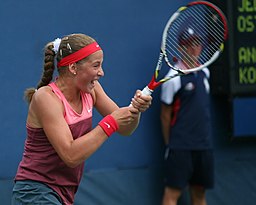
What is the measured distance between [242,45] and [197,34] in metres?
0.61

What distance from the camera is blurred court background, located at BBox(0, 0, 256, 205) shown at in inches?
205

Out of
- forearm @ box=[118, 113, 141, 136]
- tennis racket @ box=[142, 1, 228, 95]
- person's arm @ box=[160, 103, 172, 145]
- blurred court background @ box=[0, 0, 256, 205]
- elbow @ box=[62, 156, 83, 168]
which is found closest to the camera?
elbow @ box=[62, 156, 83, 168]

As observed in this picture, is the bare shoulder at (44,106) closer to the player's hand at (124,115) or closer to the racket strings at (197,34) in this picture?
the player's hand at (124,115)

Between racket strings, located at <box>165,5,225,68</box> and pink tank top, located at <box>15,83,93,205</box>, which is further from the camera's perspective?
racket strings, located at <box>165,5,225,68</box>

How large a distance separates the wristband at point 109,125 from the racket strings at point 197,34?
138 cm

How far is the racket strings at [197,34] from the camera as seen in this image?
4.85 m

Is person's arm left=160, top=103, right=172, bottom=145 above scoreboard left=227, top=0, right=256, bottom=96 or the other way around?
the other way around

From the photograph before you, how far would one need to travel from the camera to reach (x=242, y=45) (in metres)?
5.65

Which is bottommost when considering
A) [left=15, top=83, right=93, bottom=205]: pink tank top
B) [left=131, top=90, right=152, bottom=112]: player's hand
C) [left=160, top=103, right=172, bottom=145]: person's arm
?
[left=160, top=103, right=172, bottom=145]: person's arm

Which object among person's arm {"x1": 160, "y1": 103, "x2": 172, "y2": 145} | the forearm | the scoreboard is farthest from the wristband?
the scoreboard

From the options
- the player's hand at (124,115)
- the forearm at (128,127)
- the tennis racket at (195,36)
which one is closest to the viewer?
the player's hand at (124,115)

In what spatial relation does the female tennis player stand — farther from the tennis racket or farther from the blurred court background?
the blurred court background

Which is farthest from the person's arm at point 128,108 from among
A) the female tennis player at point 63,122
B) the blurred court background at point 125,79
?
the blurred court background at point 125,79

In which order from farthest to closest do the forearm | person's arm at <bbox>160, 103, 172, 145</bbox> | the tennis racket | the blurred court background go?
person's arm at <bbox>160, 103, 172, 145</bbox>, the blurred court background, the tennis racket, the forearm
